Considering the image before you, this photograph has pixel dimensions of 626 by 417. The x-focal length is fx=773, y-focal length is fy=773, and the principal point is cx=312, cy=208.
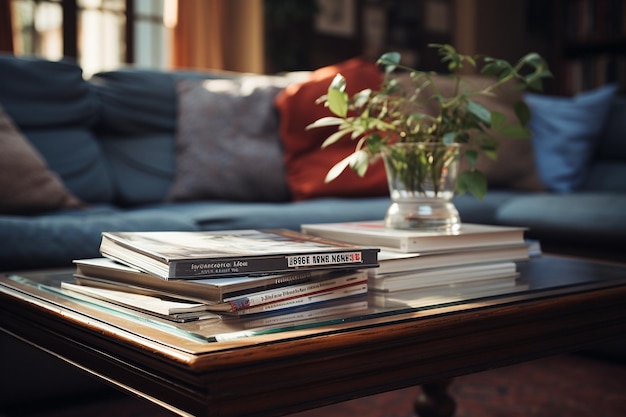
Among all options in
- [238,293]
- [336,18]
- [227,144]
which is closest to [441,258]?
[238,293]

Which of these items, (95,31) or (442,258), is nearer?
(442,258)

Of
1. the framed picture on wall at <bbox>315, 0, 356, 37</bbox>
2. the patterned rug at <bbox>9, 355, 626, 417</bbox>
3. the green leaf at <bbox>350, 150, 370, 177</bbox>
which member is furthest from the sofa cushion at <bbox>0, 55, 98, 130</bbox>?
the framed picture on wall at <bbox>315, 0, 356, 37</bbox>

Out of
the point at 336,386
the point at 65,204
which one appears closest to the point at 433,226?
the point at 336,386

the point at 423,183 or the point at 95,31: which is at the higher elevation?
the point at 95,31

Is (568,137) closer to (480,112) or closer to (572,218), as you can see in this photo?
(572,218)

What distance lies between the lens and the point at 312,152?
258 cm

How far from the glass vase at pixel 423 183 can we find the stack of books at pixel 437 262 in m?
0.04

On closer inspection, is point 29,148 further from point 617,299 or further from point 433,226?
point 617,299

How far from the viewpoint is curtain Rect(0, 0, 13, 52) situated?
3.41 meters

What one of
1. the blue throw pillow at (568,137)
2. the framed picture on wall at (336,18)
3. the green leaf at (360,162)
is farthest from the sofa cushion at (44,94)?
the framed picture on wall at (336,18)

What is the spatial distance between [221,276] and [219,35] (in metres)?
3.57

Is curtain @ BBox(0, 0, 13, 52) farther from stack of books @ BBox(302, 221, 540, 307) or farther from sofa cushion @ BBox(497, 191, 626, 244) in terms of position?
stack of books @ BBox(302, 221, 540, 307)

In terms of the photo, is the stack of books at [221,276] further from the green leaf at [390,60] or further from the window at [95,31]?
the window at [95,31]

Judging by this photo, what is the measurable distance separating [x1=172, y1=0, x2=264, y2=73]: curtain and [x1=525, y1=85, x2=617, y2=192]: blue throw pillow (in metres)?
1.87
